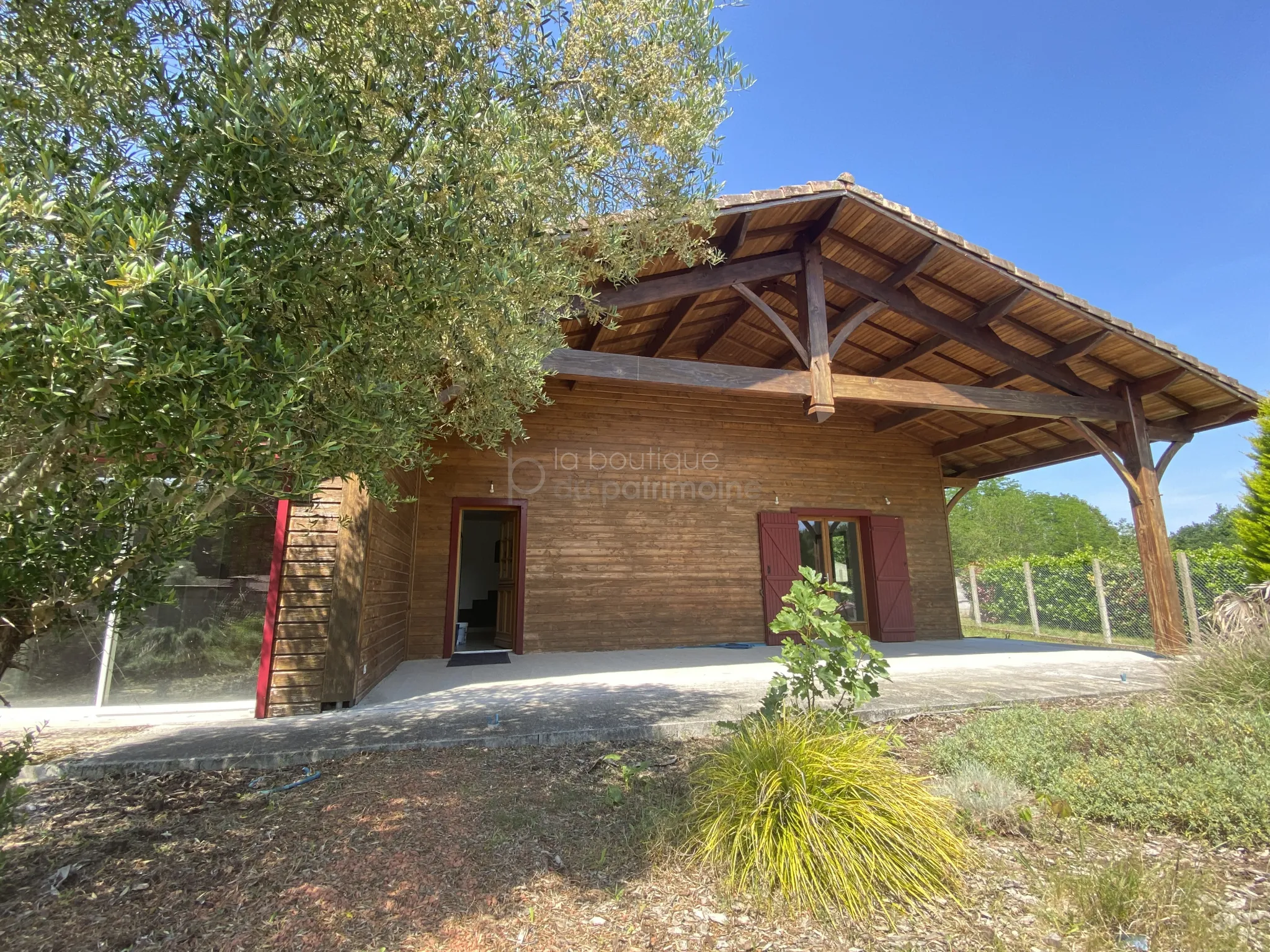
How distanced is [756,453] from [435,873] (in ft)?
22.3

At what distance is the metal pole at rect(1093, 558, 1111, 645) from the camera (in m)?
9.66

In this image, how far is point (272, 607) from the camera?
3.95 metres

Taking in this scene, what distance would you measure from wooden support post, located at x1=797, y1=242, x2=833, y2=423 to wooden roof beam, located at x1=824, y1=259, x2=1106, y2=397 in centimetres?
38

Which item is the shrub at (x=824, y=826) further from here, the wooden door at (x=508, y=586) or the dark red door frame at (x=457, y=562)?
the wooden door at (x=508, y=586)

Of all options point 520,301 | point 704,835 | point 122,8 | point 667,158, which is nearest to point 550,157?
point 520,301

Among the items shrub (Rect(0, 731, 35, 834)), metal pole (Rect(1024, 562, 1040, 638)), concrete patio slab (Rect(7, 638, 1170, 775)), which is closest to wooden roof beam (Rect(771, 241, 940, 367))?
concrete patio slab (Rect(7, 638, 1170, 775))

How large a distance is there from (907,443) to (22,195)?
9.64 meters

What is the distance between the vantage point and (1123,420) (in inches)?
266

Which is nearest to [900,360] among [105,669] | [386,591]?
[386,591]

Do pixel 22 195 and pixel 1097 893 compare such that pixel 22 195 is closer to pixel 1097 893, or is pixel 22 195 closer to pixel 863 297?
pixel 1097 893

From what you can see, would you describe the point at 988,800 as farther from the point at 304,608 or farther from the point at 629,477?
the point at 629,477

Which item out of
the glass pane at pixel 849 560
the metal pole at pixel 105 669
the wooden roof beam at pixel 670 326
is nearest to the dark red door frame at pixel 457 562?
the wooden roof beam at pixel 670 326

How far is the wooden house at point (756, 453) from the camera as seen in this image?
481cm

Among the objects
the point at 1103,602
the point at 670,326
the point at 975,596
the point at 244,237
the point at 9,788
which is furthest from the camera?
the point at 975,596
